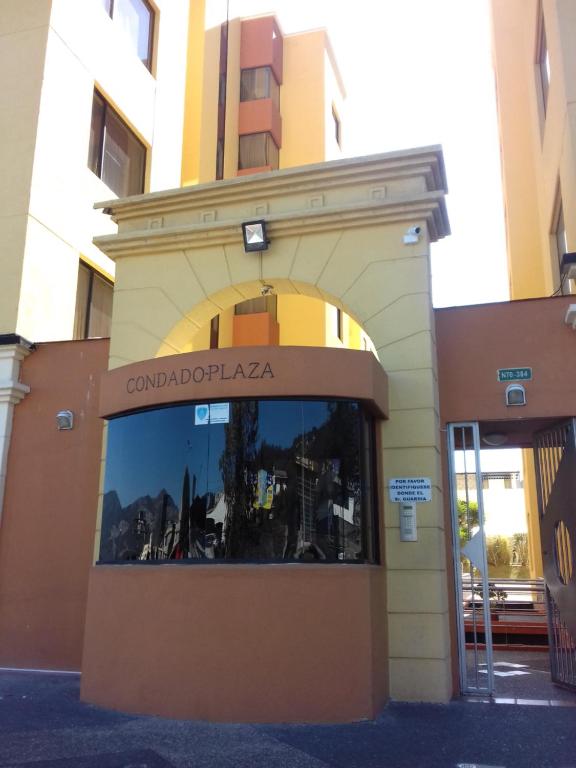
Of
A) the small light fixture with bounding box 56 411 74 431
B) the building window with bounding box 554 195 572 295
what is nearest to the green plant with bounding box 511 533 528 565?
the building window with bounding box 554 195 572 295

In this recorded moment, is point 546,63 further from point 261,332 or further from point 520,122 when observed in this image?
point 261,332

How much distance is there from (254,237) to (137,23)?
Answer: 7995 millimetres

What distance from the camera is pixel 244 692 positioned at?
6.59 metres

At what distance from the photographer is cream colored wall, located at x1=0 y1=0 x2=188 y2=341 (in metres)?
10.6

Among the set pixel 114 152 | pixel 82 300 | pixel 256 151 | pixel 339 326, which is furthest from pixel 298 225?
pixel 256 151

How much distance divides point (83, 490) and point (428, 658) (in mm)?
4702

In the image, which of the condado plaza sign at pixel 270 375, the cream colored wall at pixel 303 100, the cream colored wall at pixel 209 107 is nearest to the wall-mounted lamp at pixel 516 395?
the condado plaza sign at pixel 270 375

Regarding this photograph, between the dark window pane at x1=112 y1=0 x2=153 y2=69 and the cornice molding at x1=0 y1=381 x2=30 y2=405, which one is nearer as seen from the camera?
the cornice molding at x1=0 y1=381 x2=30 y2=405

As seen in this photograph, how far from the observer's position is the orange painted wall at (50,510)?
916 centimetres

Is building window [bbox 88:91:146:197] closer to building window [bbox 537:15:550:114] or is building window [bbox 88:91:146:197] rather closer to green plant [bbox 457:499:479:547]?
building window [bbox 537:15:550:114]

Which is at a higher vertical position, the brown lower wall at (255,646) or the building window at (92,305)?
the building window at (92,305)

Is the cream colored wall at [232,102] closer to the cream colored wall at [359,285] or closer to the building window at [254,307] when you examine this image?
the building window at [254,307]

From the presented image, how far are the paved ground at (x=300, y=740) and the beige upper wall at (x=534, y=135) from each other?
6.62m

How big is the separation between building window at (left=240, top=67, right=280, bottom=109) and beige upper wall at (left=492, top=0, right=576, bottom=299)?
18.6ft
